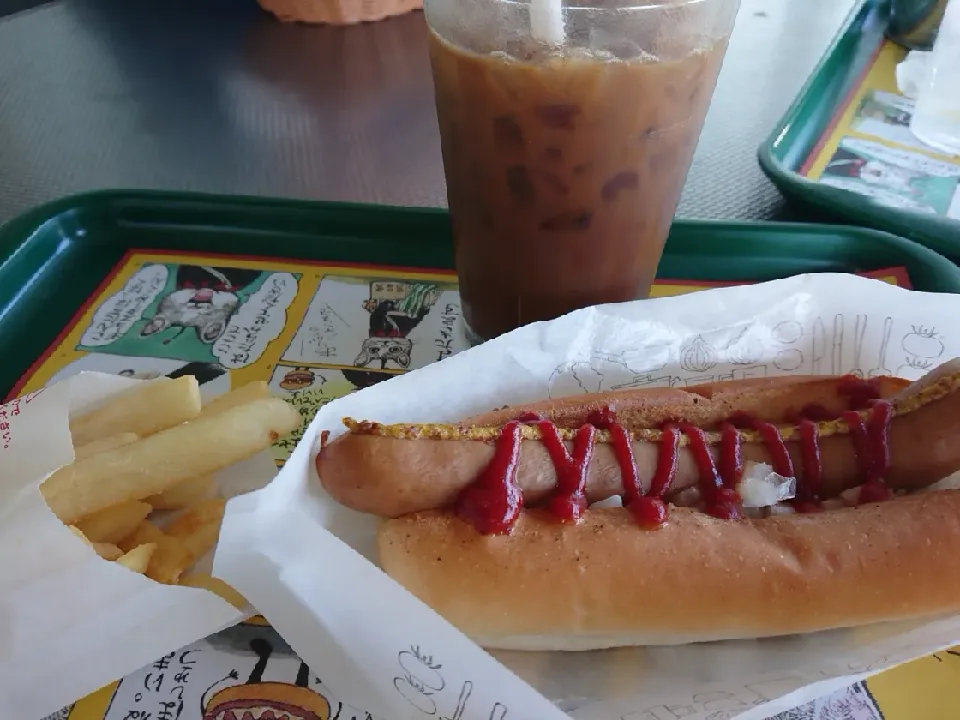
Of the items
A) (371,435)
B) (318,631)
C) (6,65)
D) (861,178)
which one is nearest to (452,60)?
(371,435)

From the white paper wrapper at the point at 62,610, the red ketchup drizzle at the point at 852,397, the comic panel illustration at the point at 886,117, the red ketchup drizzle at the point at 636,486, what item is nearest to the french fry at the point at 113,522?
the white paper wrapper at the point at 62,610

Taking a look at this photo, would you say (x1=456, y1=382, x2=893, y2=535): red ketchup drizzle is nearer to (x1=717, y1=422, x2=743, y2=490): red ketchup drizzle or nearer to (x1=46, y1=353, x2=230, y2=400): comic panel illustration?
(x1=717, y1=422, x2=743, y2=490): red ketchup drizzle

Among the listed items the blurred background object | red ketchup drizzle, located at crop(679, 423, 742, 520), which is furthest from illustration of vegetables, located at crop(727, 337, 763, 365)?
the blurred background object

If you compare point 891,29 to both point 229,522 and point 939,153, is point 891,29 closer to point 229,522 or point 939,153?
point 939,153

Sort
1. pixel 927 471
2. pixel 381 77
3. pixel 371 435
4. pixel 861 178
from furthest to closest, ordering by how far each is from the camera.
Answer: pixel 381 77 < pixel 861 178 < pixel 927 471 < pixel 371 435

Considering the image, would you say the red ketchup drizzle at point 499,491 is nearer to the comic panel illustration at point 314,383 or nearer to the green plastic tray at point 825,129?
the comic panel illustration at point 314,383

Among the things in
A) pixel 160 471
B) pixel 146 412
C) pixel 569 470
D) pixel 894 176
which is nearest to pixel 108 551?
pixel 160 471
